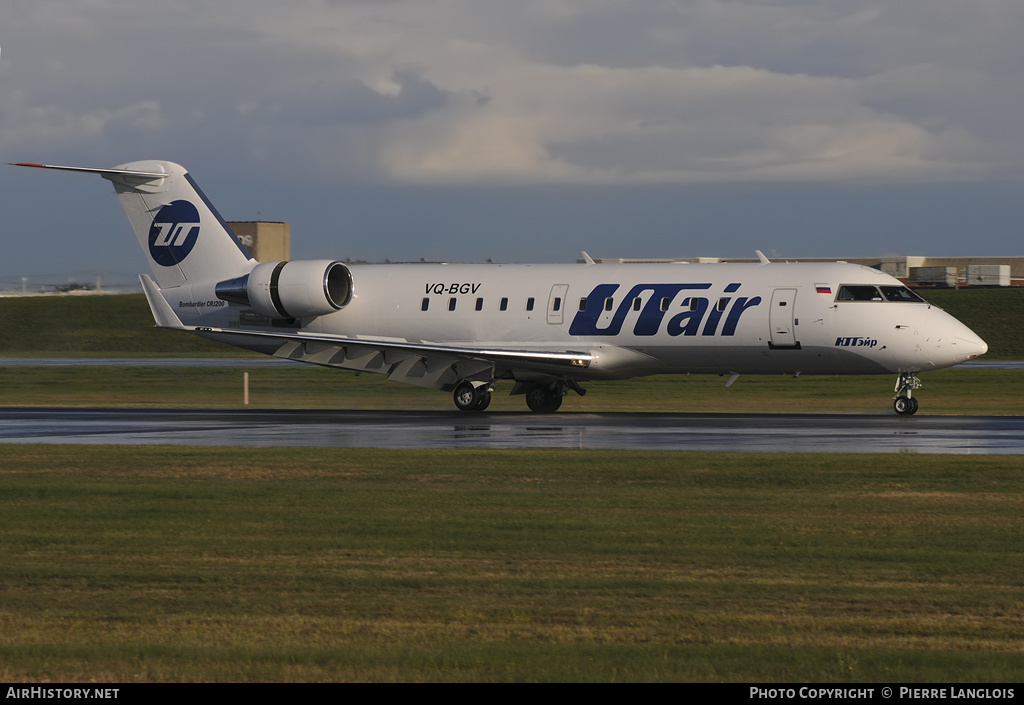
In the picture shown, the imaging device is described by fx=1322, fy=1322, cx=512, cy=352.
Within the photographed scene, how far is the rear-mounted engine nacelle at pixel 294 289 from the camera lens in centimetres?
3728

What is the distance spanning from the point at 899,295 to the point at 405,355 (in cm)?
1283

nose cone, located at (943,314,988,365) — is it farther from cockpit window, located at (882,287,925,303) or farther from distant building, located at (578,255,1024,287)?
distant building, located at (578,255,1024,287)

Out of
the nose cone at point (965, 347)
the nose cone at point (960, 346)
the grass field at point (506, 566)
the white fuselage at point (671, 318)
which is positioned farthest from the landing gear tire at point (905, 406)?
the grass field at point (506, 566)

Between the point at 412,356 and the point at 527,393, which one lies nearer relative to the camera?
the point at 412,356

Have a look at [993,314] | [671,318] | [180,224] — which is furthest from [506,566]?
[993,314]

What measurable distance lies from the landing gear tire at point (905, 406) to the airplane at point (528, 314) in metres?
0.05

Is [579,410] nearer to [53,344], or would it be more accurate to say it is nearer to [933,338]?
[933,338]

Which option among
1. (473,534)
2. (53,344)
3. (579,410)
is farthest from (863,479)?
(53,344)

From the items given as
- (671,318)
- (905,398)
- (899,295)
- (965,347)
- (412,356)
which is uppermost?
(899,295)

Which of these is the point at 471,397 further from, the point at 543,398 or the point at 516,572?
the point at 516,572

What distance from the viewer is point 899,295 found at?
32781 mm

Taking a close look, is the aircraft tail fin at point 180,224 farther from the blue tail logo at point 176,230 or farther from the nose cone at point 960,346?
the nose cone at point 960,346

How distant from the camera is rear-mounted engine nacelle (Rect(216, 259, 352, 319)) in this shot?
1468 inches

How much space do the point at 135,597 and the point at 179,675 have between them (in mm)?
2680
